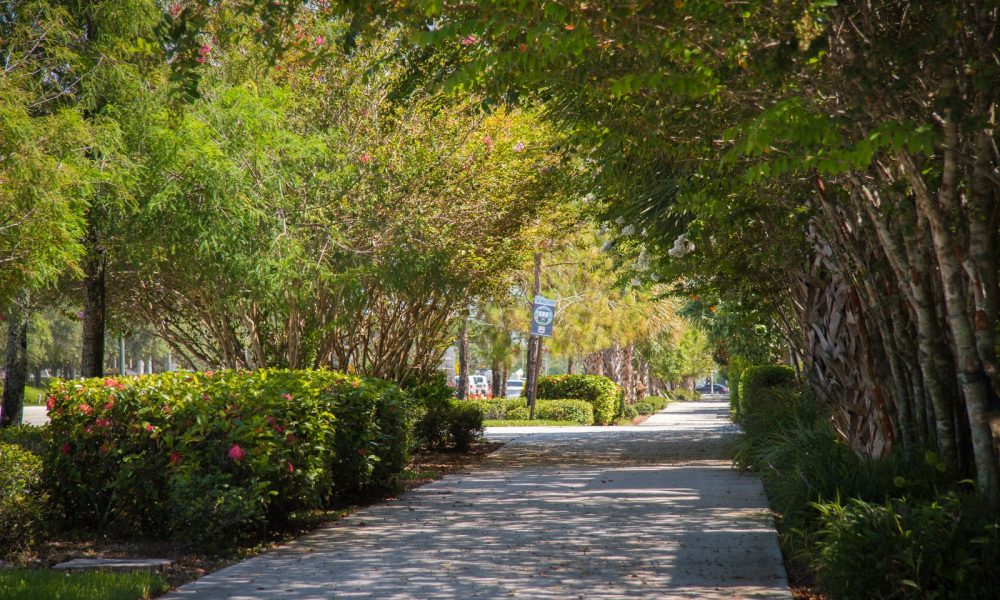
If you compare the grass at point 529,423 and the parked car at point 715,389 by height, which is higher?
the parked car at point 715,389

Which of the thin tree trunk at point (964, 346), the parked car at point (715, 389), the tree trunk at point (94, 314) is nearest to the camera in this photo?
the thin tree trunk at point (964, 346)

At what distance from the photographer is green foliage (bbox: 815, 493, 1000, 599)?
16.9 feet

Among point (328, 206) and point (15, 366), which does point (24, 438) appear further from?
point (15, 366)

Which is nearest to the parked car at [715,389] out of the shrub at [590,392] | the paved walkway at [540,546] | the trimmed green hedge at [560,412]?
the shrub at [590,392]

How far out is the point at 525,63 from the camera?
6.09 meters

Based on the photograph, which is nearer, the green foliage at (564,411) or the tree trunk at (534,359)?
the tree trunk at (534,359)

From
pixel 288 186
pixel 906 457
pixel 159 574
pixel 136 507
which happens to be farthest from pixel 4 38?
pixel 906 457

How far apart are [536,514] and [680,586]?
10.6 feet

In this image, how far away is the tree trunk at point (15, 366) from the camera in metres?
18.2

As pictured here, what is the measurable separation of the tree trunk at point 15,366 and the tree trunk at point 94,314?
5.55 meters

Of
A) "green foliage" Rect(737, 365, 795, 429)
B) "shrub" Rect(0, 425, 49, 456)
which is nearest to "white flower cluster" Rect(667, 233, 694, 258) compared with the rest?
"green foliage" Rect(737, 365, 795, 429)

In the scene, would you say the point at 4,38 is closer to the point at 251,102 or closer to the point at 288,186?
the point at 251,102

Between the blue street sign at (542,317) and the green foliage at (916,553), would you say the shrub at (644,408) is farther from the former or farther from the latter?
the green foliage at (916,553)

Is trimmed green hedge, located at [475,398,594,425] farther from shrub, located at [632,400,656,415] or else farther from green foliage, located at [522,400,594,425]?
shrub, located at [632,400,656,415]
